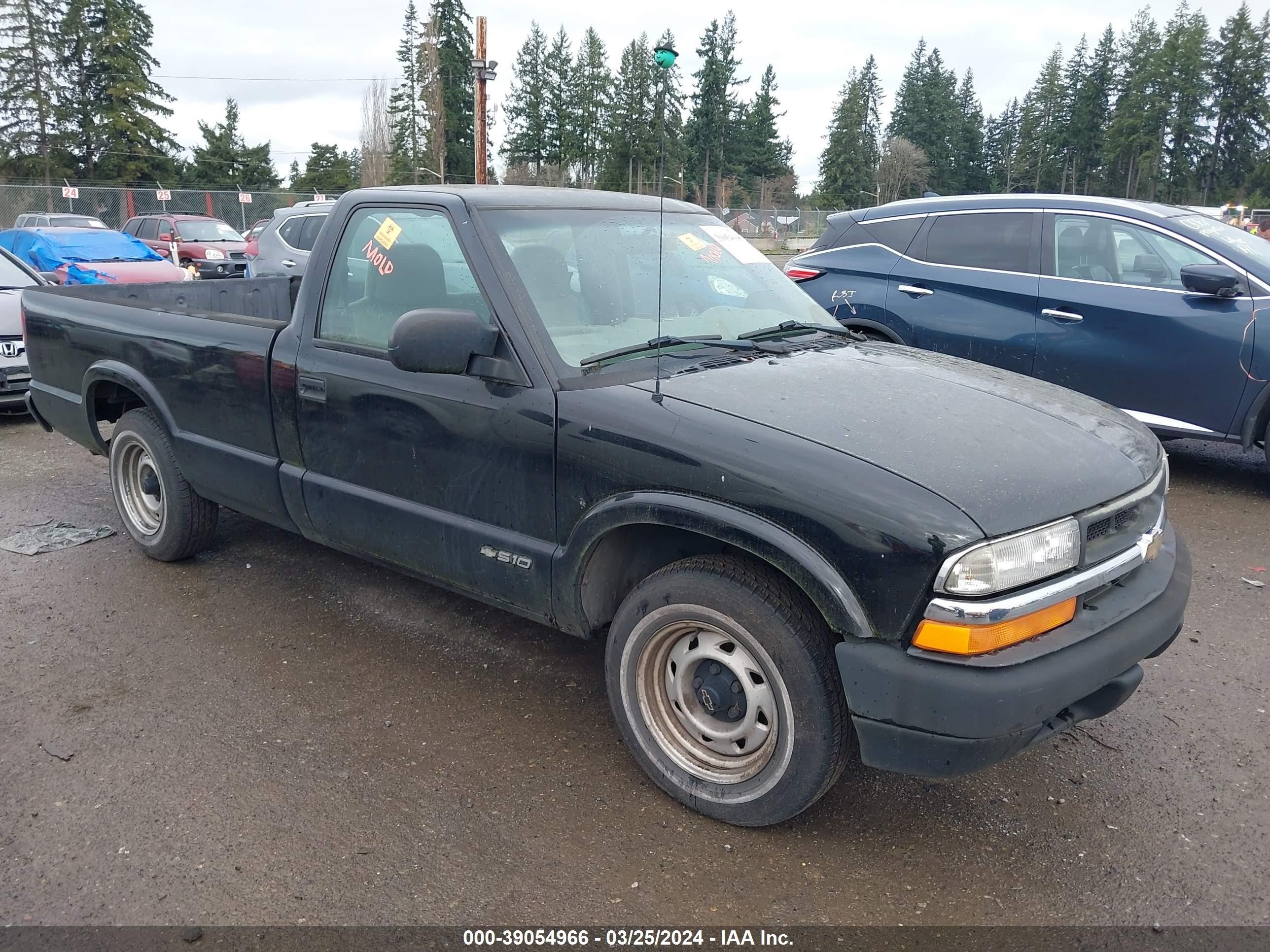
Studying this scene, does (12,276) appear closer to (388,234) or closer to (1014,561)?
(388,234)

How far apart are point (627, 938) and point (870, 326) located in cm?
554

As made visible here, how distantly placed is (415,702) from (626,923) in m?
1.43

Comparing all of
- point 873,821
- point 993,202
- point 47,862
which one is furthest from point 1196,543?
point 47,862

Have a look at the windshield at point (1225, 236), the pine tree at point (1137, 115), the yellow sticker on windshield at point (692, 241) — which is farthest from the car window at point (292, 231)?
the pine tree at point (1137, 115)

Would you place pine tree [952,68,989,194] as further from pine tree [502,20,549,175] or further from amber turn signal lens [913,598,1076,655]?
amber turn signal lens [913,598,1076,655]

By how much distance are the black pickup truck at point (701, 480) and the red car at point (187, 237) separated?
19.1 meters

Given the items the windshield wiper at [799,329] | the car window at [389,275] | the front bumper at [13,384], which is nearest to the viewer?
the car window at [389,275]

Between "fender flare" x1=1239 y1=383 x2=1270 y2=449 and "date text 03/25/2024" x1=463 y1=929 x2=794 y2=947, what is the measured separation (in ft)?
16.4

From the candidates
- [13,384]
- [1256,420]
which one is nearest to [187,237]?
[13,384]

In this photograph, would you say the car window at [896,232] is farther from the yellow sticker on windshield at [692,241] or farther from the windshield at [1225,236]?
the yellow sticker on windshield at [692,241]

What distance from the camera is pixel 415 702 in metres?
3.58

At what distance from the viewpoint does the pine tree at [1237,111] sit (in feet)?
227

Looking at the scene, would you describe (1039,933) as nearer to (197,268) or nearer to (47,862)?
(47,862)

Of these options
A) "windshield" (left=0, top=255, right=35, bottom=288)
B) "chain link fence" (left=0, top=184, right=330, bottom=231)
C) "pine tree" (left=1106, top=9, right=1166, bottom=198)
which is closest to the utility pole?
"chain link fence" (left=0, top=184, right=330, bottom=231)
